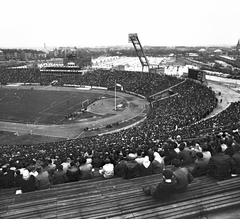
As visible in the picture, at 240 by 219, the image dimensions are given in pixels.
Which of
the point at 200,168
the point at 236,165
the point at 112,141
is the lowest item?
the point at 112,141

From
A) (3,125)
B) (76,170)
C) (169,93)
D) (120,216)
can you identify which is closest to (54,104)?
(3,125)

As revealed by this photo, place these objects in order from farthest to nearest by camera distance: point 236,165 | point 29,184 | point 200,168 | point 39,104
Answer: point 39,104 < point 29,184 < point 200,168 < point 236,165

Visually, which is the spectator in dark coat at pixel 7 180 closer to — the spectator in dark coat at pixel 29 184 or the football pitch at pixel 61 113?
the spectator in dark coat at pixel 29 184

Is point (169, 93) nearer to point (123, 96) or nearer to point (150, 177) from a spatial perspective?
point (123, 96)

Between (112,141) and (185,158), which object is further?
(112,141)

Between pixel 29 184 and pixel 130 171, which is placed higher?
pixel 130 171

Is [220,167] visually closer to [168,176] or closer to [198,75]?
[168,176]

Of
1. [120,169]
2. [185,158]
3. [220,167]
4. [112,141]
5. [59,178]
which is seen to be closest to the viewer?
[220,167]

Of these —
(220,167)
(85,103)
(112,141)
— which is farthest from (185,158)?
(85,103)

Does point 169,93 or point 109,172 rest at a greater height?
point 109,172
